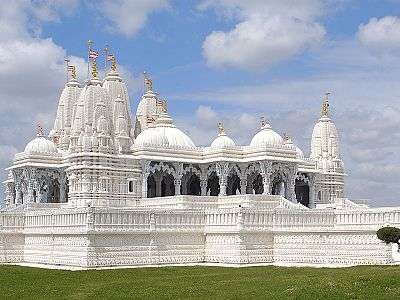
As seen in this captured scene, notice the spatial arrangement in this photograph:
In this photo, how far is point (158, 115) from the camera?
7012 centimetres

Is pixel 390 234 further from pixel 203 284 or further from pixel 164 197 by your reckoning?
pixel 164 197

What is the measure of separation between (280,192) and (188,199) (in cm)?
1135

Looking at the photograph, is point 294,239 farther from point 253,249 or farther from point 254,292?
point 254,292

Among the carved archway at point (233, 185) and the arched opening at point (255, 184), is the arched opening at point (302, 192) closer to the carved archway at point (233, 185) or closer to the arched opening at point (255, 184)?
the arched opening at point (255, 184)

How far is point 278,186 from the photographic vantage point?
66312mm

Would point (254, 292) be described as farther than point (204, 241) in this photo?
→ No

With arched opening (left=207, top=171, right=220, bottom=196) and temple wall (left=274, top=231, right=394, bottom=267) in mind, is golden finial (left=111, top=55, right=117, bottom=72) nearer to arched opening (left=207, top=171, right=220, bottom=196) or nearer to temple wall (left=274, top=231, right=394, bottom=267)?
arched opening (left=207, top=171, right=220, bottom=196)

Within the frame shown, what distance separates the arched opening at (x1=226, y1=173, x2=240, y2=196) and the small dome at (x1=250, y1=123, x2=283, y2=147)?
4.04 metres

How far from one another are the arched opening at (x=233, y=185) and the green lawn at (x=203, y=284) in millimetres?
26265

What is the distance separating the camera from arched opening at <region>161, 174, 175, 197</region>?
215ft

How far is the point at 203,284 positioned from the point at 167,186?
34.4 m

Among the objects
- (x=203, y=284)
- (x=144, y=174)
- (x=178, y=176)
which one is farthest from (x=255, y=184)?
(x=203, y=284)

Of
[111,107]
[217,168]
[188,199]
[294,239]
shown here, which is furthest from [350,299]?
[111,107]

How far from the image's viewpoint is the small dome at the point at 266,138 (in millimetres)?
63250
